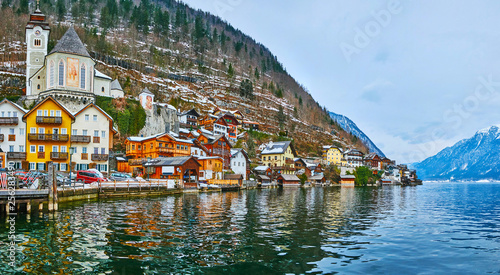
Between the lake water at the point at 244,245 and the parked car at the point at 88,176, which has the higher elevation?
the parked car at the point at 88,176

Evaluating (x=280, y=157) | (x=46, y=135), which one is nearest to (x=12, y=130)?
(x=46, y=135)

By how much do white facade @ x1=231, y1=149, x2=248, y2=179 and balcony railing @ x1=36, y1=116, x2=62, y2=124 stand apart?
43.5 metres

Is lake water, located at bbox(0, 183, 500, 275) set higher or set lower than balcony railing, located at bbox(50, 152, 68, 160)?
lower

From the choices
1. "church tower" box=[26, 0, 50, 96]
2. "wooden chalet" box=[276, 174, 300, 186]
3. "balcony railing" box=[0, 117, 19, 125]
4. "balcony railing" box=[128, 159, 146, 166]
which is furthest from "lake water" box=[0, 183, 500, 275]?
"church tower" box=[26, 0, 50, 96]

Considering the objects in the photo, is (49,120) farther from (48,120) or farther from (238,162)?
(238,162)

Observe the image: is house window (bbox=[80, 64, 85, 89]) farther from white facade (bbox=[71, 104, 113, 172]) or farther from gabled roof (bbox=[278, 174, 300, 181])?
gabled roof (bbox=[278, 174, 300, 181])

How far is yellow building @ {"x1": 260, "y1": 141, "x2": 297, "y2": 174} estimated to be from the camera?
117188mm

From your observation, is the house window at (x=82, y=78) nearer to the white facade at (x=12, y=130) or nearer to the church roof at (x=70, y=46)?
the church roof at (x=70, y=46)

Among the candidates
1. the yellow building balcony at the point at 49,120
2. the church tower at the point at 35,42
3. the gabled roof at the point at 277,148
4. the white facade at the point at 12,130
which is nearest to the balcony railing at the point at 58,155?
the white facade at the point at 12,130

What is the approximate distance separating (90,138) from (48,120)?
290 inches

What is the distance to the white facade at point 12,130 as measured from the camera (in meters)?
59.2

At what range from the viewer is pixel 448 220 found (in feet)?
103

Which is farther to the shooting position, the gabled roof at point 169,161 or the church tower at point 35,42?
the church tower at point 35,42

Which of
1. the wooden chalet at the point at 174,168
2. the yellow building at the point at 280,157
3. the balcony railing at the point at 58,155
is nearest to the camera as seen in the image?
the balcony railing at the point at 58,155
